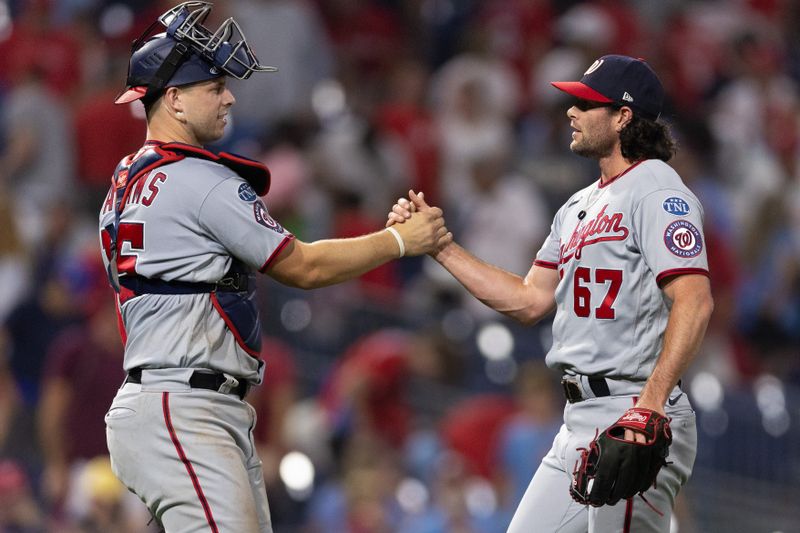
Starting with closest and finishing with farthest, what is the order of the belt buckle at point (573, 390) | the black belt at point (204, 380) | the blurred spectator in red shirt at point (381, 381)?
the black belt at point (204, 380)
the belt buckle at point (573, 390)
the blurred spectator in red shirt at point (381, 381)

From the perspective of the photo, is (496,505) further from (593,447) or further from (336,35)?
(336,35)

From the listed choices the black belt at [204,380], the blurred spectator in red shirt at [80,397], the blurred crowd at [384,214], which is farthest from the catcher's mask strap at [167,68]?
the blurred spectator in red shirt at [80,397]

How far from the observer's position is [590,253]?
5176 millimetres

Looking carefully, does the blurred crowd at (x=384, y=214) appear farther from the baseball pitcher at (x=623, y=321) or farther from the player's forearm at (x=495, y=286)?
the baseball pitcher at (x=623, y=321)

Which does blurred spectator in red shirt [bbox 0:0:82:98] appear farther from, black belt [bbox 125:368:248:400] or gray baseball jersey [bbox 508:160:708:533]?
gray baseball jersey [bbox 508:160:708:533]

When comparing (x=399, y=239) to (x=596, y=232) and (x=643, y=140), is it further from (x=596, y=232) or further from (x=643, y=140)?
(x=643, y=140)

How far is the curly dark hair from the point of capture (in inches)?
209

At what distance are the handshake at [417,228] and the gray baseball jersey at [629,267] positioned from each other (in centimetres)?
63

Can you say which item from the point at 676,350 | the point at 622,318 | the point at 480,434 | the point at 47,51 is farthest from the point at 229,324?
the point at 47,51

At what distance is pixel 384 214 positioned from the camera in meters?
11.0

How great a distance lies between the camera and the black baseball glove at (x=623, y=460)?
476cm

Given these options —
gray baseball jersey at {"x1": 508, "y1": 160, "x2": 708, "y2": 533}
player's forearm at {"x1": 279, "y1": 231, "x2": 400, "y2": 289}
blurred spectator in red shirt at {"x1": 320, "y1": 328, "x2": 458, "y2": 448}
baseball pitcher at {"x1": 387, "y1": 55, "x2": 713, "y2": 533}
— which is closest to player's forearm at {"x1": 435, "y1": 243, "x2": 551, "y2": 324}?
baseball pitcher at {"x1": 387, "y1": 55, "x2": 713, "y2": 533}

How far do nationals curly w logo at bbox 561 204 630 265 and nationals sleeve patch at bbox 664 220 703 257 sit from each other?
197 millimetres

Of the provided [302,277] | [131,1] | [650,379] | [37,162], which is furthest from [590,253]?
[131,1]
